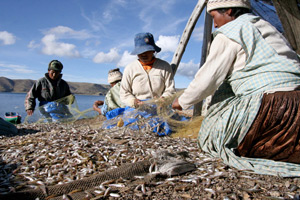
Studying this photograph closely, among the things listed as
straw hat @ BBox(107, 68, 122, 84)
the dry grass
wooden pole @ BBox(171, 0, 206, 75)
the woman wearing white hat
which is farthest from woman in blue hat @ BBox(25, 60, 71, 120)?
the woman wearing white hat

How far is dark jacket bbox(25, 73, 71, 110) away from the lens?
279 inches

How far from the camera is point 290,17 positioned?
15.7ft

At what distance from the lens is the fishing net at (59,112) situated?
714 cm

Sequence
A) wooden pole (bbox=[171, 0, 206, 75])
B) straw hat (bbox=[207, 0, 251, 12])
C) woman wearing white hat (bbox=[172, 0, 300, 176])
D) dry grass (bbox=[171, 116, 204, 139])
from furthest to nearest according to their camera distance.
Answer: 1. wooden pole (bbox=[171, 0, 206, 75])
2. dry grass (bbox=[171, 116, 204, 139])
3. straw hat (bbox=[207, 0, 251, 12])
4. woman wearing white hat (bbox=[172, 0, 300, 176])

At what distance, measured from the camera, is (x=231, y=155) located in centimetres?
273

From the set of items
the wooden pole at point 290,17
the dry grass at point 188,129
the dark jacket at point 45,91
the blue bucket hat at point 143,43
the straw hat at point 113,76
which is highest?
the wooden pole at point 290,17

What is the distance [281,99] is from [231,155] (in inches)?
32.0

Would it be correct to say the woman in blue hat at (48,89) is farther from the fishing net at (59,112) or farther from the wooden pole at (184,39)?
the wooden pole at (184,39)

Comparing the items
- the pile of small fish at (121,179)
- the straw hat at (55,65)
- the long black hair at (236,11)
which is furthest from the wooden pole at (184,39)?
the long black hair at (236,11)

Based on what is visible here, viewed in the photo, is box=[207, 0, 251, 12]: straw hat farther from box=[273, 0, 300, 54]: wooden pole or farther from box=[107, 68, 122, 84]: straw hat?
box=[107, 68, 122, 84]: straw hat

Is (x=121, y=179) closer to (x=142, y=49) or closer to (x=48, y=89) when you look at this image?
(x=142, y=49)

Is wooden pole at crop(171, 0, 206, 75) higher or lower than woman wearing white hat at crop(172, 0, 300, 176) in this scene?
higher

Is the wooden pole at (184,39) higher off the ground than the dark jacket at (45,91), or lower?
higher

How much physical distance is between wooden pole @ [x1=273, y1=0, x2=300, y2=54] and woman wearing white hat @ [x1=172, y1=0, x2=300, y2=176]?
241 cm
